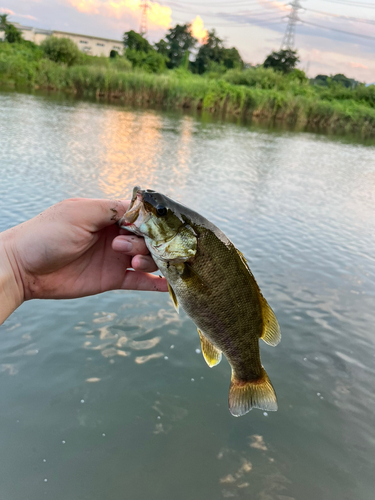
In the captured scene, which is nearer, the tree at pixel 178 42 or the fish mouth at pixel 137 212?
the fish mouth at pixel 137 212

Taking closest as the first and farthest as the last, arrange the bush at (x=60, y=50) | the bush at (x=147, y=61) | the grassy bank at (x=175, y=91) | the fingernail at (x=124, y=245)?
the fingernail at (x=124, y=245) < the grassy bank at (x=175, y=91) < the bush at (x=60, y=50) < the bush at (x=147, y=61)

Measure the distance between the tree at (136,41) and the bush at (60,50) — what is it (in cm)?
2993

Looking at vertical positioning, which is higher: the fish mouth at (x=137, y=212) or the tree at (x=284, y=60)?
the tree at (x=284, y=60)

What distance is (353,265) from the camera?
9.52 metres

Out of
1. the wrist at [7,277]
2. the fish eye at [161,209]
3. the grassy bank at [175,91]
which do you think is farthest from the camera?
the grassy bank at [175,91]

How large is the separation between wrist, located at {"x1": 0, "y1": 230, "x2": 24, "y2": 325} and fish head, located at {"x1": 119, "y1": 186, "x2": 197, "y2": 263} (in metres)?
1.17

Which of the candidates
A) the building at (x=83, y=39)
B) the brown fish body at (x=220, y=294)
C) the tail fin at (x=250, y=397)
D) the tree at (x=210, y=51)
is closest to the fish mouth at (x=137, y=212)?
the brown fish body at (x=220, y=294)

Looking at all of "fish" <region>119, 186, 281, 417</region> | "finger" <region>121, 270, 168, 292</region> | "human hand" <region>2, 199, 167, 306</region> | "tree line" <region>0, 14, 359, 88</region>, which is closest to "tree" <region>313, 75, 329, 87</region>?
"tree line" <region>0, 14, 359, 88</region>

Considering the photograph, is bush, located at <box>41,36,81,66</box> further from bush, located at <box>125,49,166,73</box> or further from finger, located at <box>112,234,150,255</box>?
finger, located at <box>112,234,150,255</box>

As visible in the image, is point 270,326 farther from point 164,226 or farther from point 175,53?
point 175,53

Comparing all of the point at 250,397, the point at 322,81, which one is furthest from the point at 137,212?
the point at 322,81

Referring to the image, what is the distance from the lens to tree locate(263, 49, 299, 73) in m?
77.2

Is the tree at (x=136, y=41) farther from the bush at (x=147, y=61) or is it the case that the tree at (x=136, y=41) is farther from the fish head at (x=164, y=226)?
the fish head at (x=164, y=226)

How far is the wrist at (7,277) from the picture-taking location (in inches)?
116
